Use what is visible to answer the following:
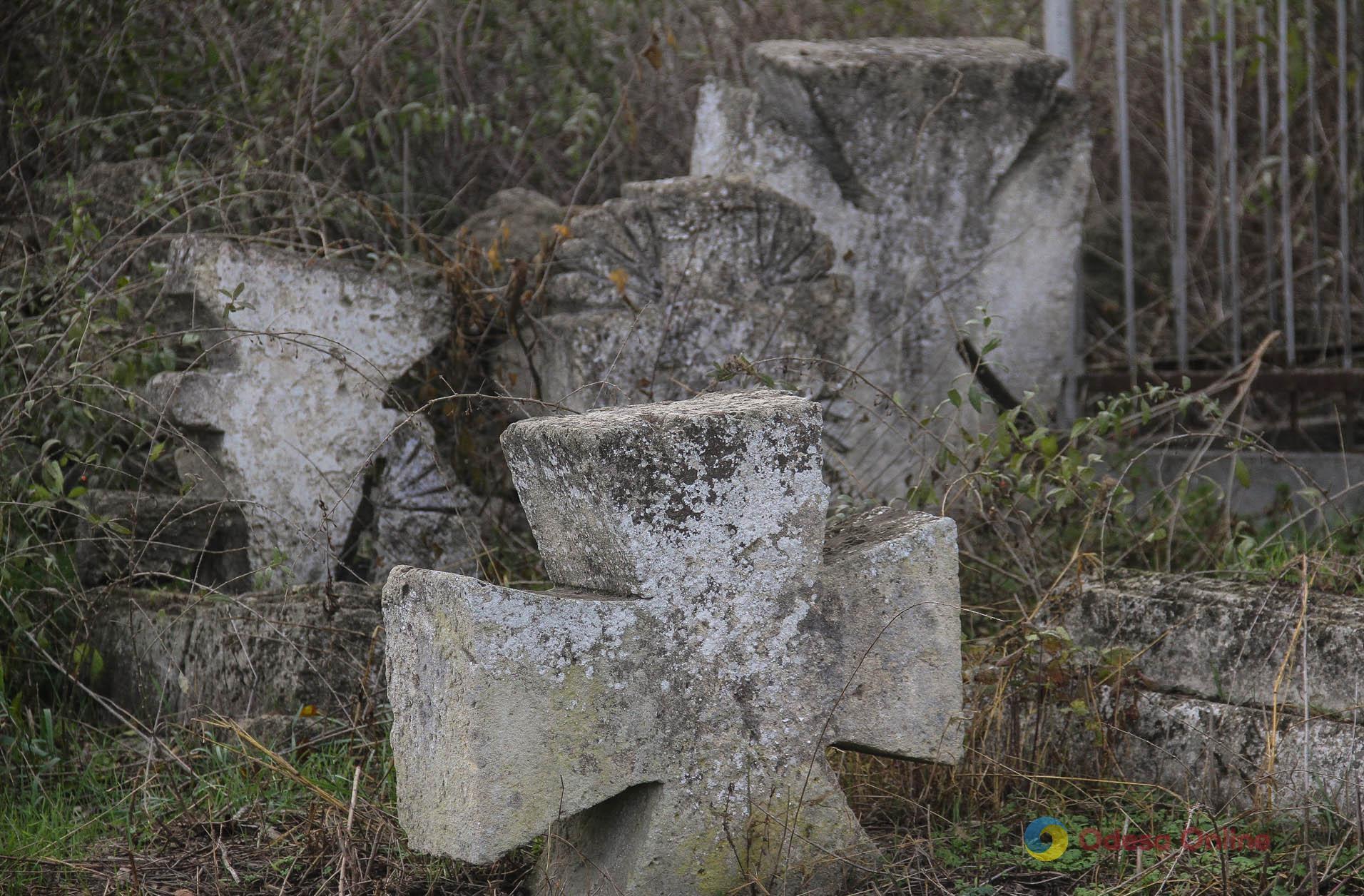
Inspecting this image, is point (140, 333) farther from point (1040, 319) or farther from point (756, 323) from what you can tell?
point (1040, 319)

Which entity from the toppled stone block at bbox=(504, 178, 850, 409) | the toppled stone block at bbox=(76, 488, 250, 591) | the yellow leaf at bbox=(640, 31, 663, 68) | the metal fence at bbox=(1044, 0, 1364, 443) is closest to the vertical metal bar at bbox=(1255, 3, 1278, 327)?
the metal fence at bbox=(1044, 0, 1364, 443)

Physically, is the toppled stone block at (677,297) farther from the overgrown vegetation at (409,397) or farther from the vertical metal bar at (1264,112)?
the vertical metal bar at (1264,112)

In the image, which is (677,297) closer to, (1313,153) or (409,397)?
(409,397)

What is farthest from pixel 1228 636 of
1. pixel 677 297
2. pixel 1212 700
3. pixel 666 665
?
pixel 677 297

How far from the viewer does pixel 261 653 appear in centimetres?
286

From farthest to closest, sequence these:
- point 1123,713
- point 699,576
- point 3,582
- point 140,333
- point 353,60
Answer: point 353,60 < point 140,333 < point 3,582 < point 1123,713 < point 699,576

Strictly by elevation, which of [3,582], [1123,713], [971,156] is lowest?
[1123,713]

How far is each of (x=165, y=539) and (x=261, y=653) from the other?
0.52 metres

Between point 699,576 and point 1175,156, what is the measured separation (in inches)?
128

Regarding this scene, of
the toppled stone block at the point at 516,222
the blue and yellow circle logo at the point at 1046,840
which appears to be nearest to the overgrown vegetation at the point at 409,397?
the blue and yellow circle logo at the point at 1046,840

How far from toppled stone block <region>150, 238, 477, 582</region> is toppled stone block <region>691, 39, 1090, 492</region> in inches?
48.2

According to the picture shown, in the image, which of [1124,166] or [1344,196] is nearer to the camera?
[1344,196]

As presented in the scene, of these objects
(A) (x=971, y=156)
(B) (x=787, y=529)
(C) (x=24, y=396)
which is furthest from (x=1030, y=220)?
(C) (x=24, y=396)

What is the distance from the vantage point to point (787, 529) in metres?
2.03
